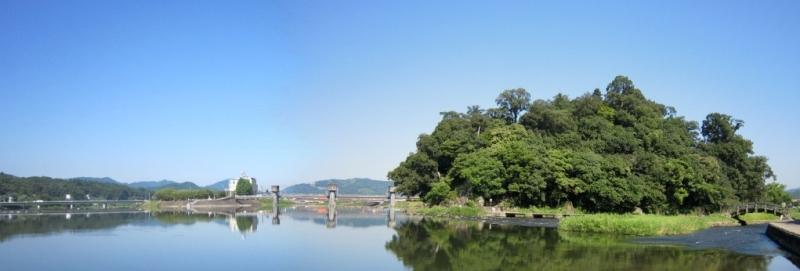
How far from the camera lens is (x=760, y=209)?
203 feet

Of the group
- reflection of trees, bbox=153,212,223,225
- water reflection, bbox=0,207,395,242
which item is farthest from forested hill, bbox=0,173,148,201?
reflection of trees, bbox=153,212,223,225

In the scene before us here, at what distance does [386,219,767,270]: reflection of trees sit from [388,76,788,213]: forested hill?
2021 centimetres

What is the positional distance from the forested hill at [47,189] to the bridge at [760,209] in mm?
121592

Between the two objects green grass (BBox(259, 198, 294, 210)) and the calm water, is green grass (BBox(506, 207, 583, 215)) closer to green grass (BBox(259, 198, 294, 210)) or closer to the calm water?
the calm water

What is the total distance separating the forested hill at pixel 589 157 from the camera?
53812 mm

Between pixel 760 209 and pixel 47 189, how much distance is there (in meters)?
133

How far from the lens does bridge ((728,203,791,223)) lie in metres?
61.0

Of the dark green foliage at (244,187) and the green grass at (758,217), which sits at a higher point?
the dark green foliage at (244,187)

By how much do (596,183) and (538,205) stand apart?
21.0 feet

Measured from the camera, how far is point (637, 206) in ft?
181

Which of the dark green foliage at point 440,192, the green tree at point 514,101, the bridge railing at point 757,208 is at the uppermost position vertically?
the green tree at point 514,101

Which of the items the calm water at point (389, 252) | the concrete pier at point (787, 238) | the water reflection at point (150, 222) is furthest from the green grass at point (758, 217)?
the water reflection at point (150, 222)

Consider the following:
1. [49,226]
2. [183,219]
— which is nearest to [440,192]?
[183,219]

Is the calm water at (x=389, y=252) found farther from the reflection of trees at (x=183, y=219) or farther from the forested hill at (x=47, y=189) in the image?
the forested hill at (x=47, y=189)
